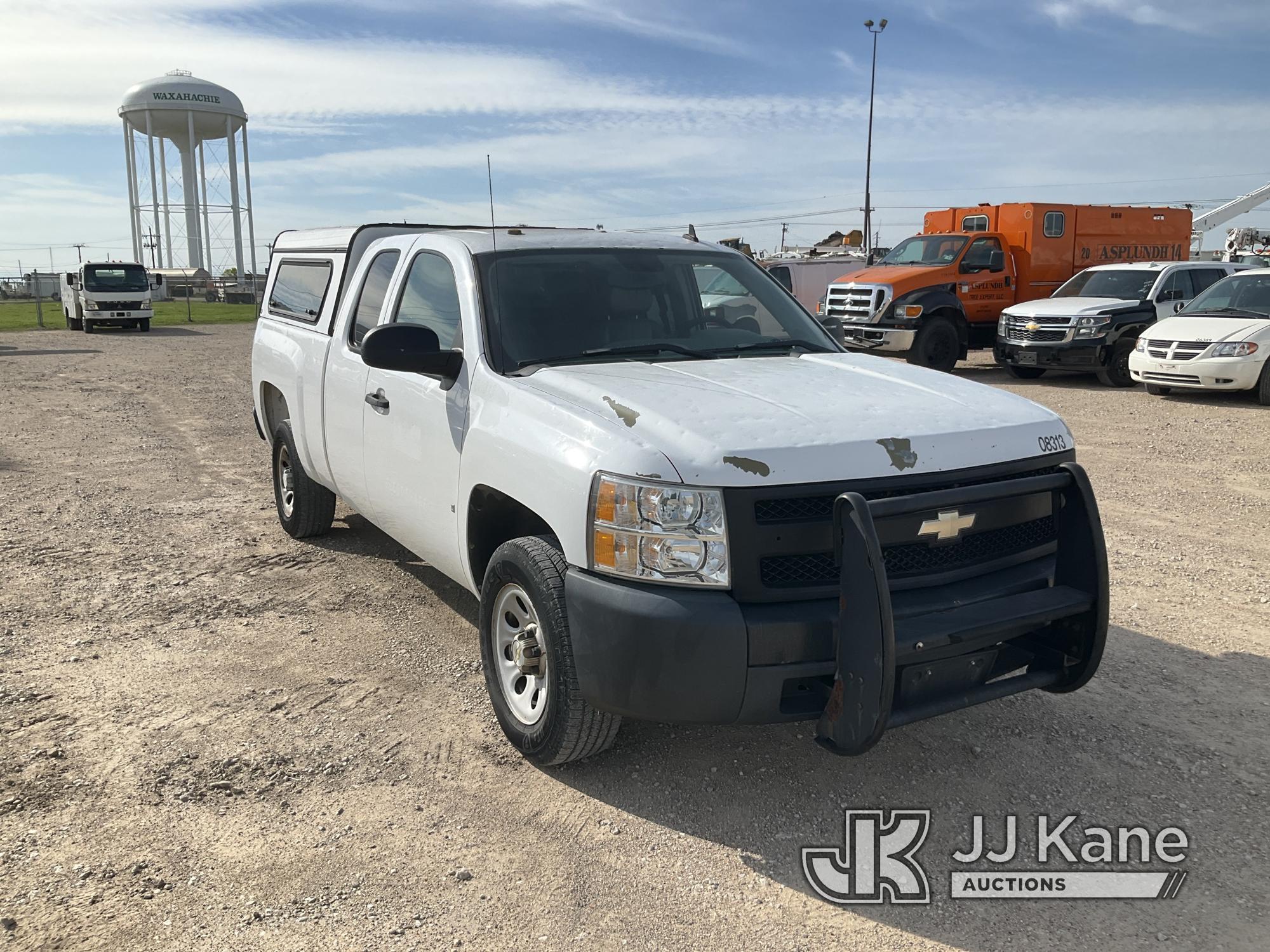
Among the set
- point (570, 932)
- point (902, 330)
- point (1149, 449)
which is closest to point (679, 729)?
point (570, 932)

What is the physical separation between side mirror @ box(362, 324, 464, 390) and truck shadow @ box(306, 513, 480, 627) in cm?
159

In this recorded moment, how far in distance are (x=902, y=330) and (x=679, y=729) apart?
45.0 feet

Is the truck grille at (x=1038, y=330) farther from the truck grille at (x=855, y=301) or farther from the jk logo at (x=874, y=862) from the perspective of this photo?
the jk logo at (x=874, y=862)

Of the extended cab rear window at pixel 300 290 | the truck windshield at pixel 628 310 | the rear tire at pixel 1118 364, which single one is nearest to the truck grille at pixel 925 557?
the truck windshield at pixel 628 310

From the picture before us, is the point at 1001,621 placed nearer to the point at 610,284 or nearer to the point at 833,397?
the point at 833,397

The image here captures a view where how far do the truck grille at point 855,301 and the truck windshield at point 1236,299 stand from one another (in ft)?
14.7

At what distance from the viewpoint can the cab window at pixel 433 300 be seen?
14.5ft

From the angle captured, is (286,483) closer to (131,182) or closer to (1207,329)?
(1207,329)

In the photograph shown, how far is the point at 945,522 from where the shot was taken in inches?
128

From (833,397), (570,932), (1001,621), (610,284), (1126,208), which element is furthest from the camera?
(1126,208)

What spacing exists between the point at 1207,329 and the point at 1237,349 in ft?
2.21

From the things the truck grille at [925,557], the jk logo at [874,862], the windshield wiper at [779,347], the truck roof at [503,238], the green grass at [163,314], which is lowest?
the jk logo at [874,862]

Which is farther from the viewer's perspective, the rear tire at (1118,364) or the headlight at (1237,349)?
the rear tire at (1118,364)

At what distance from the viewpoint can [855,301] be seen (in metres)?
17.5
